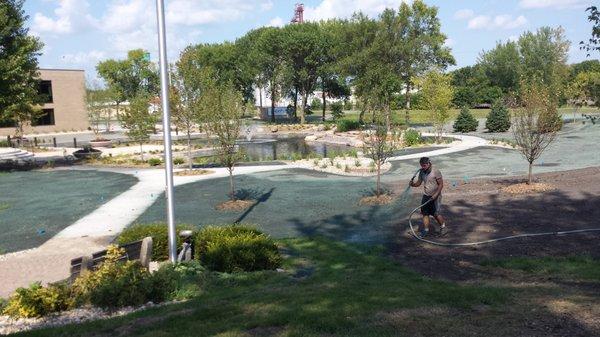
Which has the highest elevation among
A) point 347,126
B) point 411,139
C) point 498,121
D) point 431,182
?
point 498,121

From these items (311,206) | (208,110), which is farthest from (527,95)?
(208,110)

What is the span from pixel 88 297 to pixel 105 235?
6.62 m

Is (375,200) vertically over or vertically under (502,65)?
under

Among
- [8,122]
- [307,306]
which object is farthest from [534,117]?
[8,122]

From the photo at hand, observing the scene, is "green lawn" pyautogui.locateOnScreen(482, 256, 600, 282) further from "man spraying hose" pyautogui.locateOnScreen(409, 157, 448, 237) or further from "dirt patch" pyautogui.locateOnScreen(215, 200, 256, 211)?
"dirt patch" pyautogui.locateOnScreen(215, 200, 256, 211)

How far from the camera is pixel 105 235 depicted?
49.0 ft

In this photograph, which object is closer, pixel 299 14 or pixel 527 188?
pixel 527 188

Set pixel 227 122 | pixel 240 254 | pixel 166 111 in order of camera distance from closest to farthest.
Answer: pixel 240 254
pixel 166 111
pixel 227 122

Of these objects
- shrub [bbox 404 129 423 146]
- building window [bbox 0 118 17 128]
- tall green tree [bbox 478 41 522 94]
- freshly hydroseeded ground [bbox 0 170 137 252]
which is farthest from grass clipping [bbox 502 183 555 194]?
tall green tree [bbox 478 41 522 94]

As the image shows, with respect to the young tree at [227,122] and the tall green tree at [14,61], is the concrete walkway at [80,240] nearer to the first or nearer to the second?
the young tree at [227,122]

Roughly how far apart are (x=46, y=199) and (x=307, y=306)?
54.9ft

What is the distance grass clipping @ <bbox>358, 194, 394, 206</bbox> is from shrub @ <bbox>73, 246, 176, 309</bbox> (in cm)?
920

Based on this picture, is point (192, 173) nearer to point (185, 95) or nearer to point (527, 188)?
point (185, 95)

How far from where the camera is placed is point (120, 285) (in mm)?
8562
